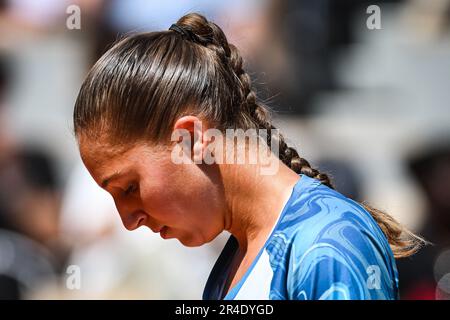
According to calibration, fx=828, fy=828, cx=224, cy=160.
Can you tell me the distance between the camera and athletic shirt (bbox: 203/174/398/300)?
5.25ft

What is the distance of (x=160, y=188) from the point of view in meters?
1.92

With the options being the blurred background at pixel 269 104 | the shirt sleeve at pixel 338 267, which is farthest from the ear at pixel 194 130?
the blurred background at pixel 269 104

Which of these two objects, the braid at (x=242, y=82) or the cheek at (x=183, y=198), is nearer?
the cheek at (x=183, y=198)

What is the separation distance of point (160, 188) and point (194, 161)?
0.33ft

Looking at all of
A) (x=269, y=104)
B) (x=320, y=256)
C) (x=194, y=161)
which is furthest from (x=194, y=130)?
(x=269, y=104)

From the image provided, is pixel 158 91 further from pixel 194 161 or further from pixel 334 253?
pixel 334 253

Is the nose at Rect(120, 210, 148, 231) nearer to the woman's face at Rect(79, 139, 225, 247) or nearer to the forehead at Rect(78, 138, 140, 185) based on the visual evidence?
the woman's face at Rect(79, 139, 225, 247)

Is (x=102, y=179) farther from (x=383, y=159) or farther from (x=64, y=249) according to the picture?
(x=383, y=159)

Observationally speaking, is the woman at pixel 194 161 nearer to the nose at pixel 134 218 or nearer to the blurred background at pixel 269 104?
the nose at pixel 134 218

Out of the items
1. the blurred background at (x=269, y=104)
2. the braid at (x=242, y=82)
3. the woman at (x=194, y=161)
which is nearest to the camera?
the woman at (x=194, y=161)

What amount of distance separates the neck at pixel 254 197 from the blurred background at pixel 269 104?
78.2 inches

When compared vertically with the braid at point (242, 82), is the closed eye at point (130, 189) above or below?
below

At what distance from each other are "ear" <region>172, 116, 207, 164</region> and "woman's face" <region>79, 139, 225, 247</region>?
42 millimetres

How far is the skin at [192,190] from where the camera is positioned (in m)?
1.89
